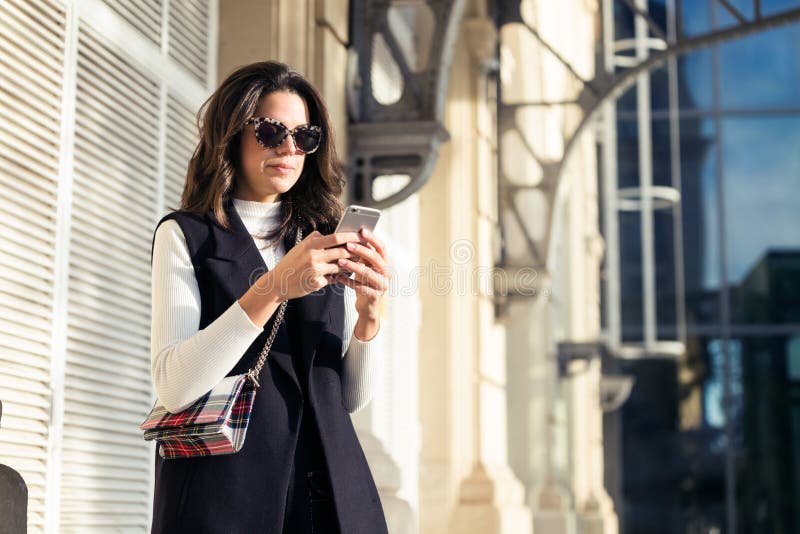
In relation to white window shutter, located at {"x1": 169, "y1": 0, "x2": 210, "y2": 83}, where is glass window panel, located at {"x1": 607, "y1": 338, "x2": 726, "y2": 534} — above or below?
below

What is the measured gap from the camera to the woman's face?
7.27ft

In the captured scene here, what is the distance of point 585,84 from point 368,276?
17.6ft

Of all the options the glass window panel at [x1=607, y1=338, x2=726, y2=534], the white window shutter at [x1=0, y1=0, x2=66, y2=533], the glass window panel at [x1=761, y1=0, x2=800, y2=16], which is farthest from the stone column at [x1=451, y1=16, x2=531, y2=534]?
the glass window panel at [x1=761, y1=0, x2=800, y2=16]

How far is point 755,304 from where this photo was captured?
61.7 ft

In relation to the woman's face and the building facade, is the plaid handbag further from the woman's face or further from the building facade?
the building facade

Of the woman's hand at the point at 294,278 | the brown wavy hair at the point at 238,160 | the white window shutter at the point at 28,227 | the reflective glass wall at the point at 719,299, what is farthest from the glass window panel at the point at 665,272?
the woman's hand at the point at 294,278

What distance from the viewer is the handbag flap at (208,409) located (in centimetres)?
200

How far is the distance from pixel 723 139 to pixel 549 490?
28.2 ft

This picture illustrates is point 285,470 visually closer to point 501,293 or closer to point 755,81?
point 501,293

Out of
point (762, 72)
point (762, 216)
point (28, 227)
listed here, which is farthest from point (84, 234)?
point (762, 72)

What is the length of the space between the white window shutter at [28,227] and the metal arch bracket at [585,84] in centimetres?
347

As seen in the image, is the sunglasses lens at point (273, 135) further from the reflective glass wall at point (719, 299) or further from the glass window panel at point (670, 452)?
the glass window panel at point (670, 452)

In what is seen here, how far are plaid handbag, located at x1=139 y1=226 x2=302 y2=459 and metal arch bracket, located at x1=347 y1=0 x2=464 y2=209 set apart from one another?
10.8 feet

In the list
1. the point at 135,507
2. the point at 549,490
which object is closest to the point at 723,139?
the point at 549,490
